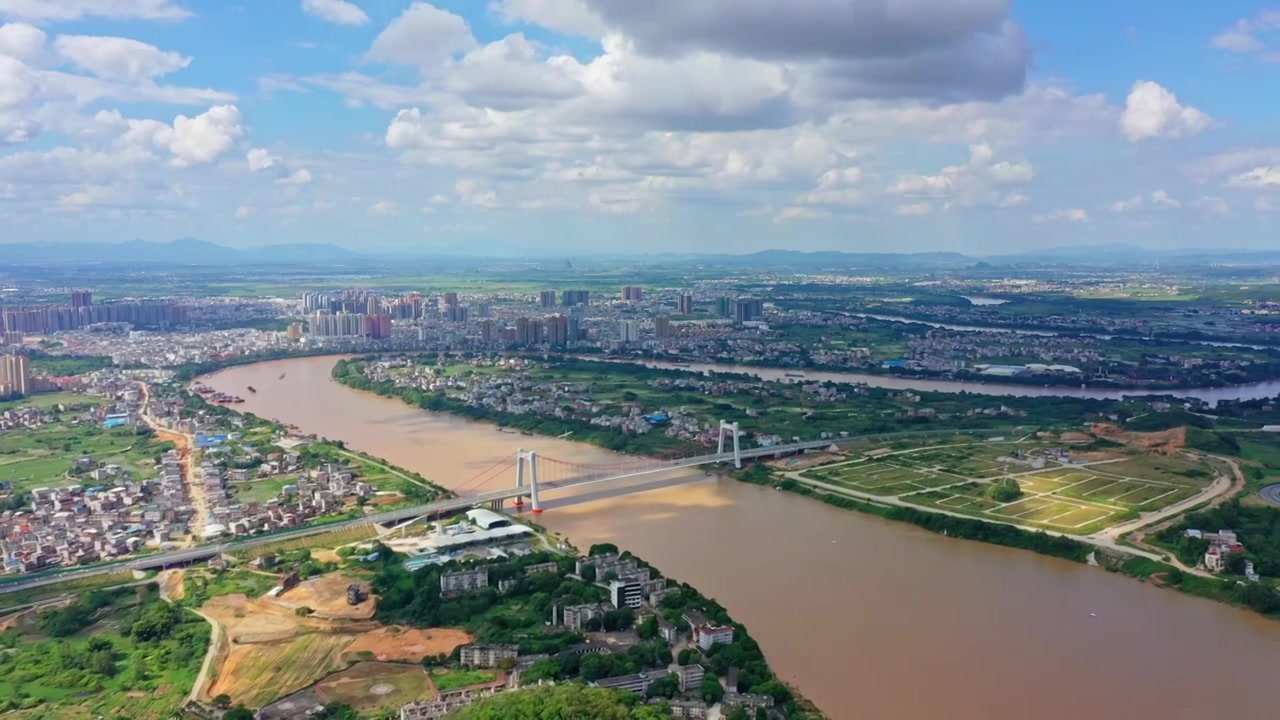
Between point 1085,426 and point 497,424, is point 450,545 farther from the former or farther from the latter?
point 1085,426

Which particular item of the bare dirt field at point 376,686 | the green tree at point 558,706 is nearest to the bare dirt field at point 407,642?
the bare dirt field at point 376,686

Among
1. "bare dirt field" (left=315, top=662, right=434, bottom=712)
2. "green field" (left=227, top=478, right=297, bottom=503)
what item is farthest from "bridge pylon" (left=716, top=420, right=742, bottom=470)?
"bare dirt field" (left=315, top=662, right=434, bottom=712)

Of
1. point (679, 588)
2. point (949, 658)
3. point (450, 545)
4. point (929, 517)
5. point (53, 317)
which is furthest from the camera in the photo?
point (53, 317)

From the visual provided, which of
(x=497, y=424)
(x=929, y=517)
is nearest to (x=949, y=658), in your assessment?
(x=929, y=517)

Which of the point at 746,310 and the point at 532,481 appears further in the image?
the point at 746,310

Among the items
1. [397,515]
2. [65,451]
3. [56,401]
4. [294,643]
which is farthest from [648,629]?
[56,401]

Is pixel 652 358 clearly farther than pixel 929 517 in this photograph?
Yes

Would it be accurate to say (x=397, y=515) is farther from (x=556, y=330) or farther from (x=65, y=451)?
(x=556, y=330)
